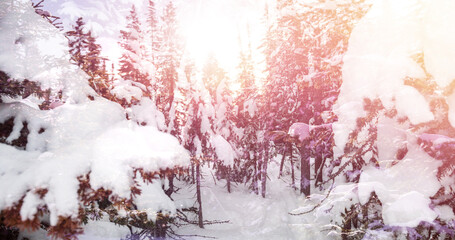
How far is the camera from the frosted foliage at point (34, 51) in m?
3.51

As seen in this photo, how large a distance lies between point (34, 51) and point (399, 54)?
4.87m

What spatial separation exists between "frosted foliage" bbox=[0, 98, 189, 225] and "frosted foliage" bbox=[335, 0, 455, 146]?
8.28 feet

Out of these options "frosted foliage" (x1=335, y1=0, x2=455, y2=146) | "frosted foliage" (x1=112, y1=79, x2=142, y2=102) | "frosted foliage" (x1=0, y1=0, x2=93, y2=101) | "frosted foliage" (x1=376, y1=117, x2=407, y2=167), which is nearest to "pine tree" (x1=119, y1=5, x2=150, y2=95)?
"frosted foliage" (x1=112, y1=79, x2=142, y2=102)

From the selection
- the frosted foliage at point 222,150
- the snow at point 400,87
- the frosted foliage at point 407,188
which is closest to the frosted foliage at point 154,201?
the frosted foliage at point 407,188

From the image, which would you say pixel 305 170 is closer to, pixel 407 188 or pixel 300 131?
pixel 300 131

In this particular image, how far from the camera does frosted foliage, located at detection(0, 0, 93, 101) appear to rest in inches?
138

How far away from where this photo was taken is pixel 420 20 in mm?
3205

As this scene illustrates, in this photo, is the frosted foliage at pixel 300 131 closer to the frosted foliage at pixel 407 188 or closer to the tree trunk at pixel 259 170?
the frosted foliage at pixel 407 188

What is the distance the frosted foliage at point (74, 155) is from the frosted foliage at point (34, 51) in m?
0.42

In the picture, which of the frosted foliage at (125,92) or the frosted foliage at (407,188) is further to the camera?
the frosted foliage at (125,92)

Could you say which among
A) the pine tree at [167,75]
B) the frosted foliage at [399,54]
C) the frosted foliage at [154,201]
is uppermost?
the pine tree at [167,75]

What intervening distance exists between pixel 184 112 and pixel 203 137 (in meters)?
1.84

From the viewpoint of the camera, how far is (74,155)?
2932 mm

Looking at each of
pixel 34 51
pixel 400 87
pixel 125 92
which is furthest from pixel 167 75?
pixel 400 87
